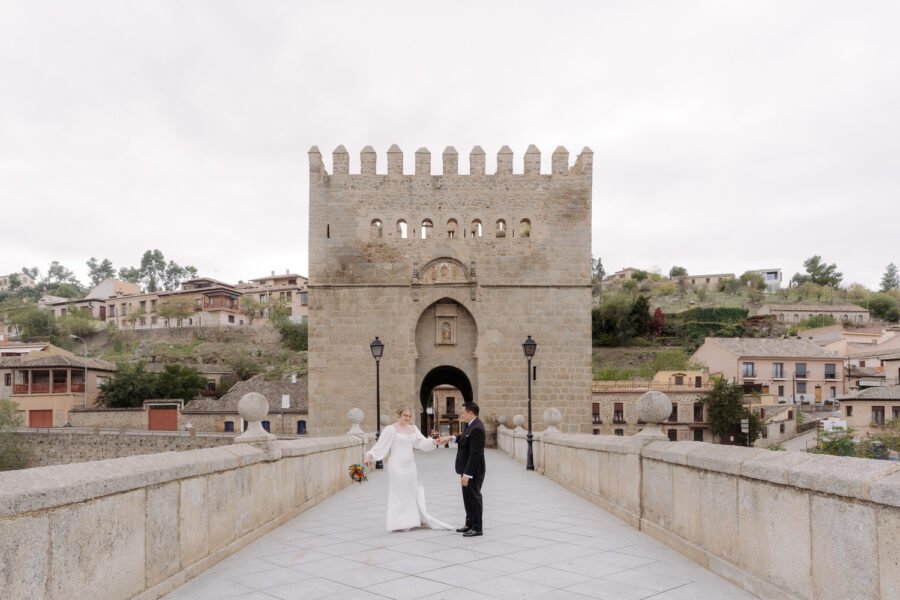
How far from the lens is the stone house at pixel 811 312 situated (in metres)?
90.1

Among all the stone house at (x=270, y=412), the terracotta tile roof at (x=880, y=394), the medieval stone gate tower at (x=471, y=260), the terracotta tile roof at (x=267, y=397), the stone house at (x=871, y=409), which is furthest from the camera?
the terracotta tile roof at (x=267, y=397)

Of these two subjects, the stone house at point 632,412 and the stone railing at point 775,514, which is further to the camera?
the stone house at point 632,412

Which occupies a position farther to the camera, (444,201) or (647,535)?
(444,201)

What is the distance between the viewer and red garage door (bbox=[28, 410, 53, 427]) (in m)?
51.7

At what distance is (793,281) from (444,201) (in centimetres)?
11920

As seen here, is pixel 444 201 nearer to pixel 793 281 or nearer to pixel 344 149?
pixel 344 149

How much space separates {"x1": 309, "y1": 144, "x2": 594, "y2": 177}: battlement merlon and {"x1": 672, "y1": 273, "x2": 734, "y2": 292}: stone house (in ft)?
321

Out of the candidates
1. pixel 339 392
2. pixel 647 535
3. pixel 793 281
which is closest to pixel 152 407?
pixel 339 392

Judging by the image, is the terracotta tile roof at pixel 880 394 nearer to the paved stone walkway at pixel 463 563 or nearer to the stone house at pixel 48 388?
the paved stone walkway at pixel 463 563

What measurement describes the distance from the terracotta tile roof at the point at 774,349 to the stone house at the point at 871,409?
42.2ft

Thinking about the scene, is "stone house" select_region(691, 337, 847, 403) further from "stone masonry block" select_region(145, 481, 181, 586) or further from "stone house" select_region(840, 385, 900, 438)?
"stone masonry block" select_region(145, 481, 181, 586)

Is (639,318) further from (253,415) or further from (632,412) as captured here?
(253,415)

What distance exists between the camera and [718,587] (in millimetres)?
4805

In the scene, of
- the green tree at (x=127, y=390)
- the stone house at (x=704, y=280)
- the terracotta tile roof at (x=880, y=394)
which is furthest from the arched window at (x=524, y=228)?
the stone house at (x=704, y=280)
